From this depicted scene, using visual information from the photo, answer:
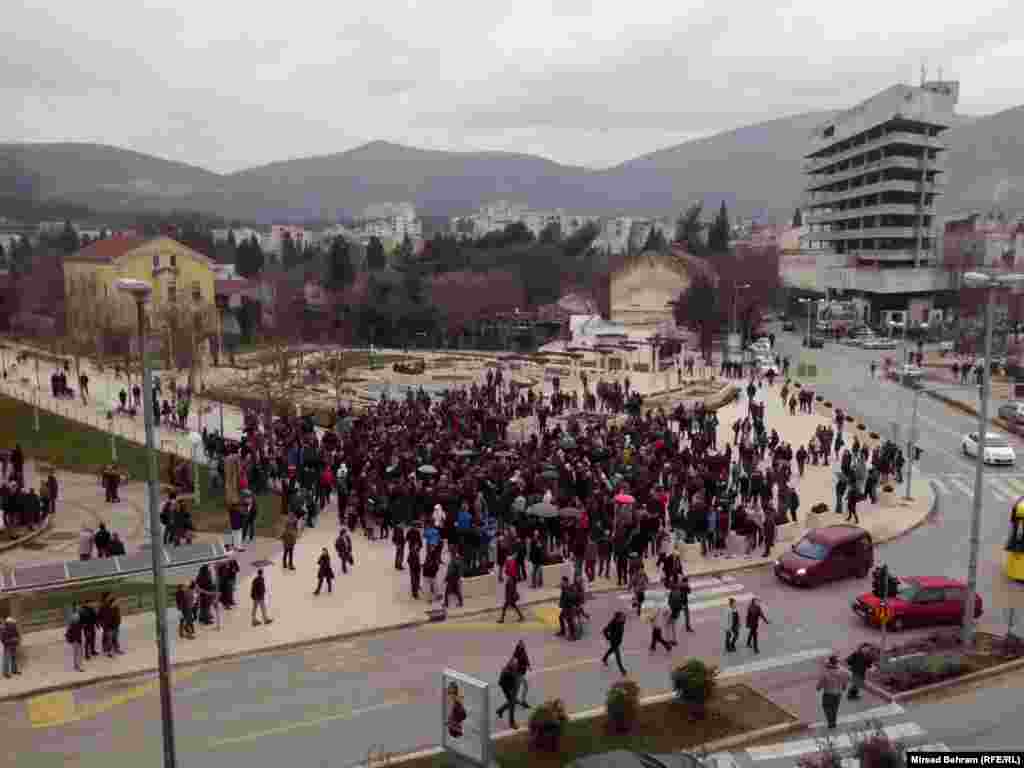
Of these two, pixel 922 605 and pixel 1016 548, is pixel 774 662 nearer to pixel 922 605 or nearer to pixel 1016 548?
pixel 922 605

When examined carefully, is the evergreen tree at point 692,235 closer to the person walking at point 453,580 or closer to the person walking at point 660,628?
the person walking at point 453,580

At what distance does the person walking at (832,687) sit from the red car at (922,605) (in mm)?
4589

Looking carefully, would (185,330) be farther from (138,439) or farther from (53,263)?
(53,263)

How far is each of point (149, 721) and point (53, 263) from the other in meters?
80.4

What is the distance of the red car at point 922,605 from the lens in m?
17.0

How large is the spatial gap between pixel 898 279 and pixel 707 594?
2855 inches

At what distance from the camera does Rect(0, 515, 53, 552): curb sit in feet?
70.5

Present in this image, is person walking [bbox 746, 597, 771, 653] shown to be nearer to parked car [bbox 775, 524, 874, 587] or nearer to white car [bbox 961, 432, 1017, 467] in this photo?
parked car [bbox 775, 524, 874, 587]

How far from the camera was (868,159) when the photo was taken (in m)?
90.4

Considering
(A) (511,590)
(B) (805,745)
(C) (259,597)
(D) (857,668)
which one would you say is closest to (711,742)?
(B) (805,745)

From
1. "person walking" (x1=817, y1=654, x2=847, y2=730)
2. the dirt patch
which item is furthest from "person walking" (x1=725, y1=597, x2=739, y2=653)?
"person walking" (x1=817, y1=654, x2=847, y2=730)

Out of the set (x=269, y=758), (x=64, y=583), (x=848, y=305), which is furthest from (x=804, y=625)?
(x=848, y=305)

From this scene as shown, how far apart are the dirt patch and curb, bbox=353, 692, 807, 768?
72mm

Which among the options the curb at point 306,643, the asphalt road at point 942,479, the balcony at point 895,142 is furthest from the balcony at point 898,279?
the curb at point 306,643
